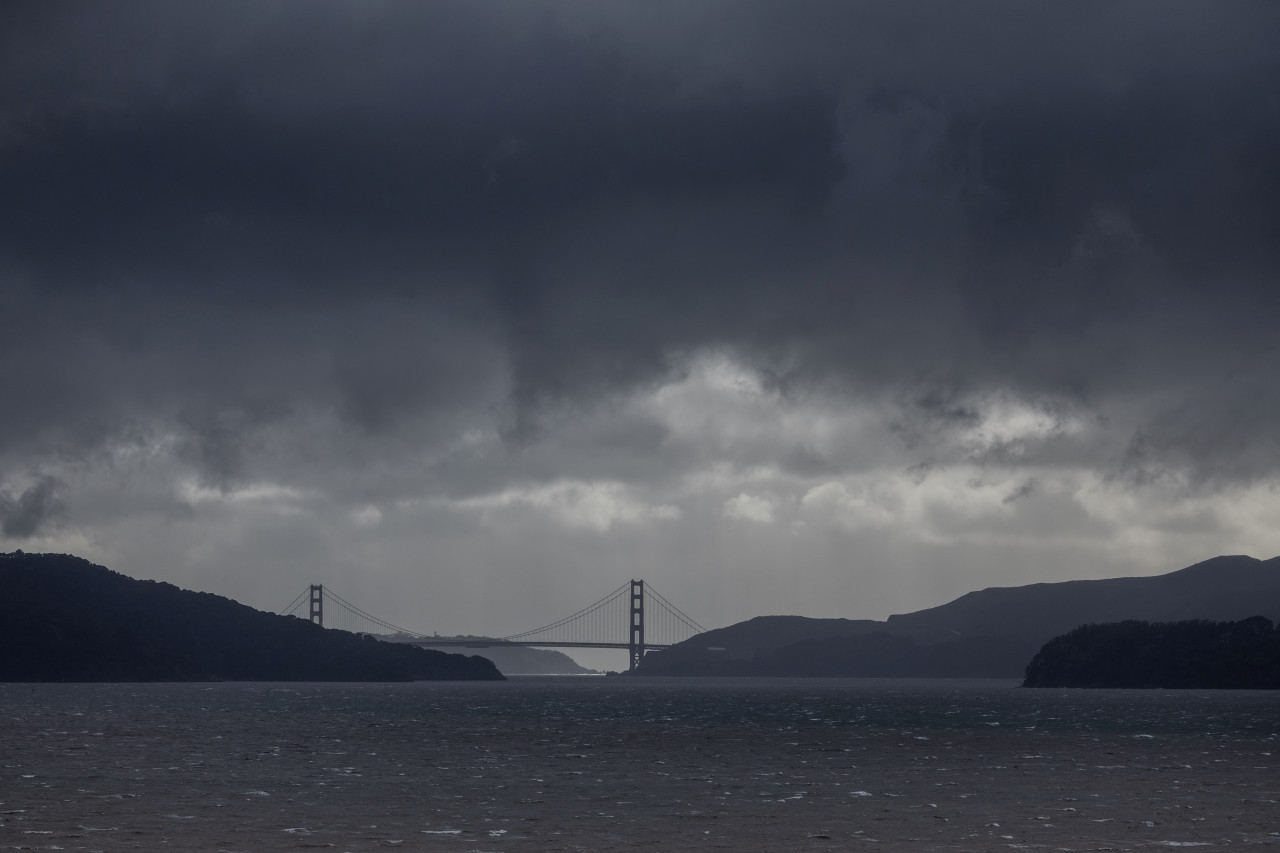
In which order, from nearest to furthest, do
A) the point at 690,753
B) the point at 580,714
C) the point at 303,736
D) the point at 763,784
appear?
the point at 763,784 → the point at 690,753 → the point at 303,736 → the point at 580,714

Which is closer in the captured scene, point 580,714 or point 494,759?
point 494,759

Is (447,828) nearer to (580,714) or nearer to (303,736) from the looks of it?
(303,736)

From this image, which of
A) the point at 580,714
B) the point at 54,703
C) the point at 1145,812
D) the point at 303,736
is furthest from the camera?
the point at 54,703

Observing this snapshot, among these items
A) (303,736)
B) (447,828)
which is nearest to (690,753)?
(303,736)

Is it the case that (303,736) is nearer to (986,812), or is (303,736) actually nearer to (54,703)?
(986,812)

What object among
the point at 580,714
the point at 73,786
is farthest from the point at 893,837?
the point at 580,714

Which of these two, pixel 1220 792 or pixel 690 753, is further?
pixel 690 753
